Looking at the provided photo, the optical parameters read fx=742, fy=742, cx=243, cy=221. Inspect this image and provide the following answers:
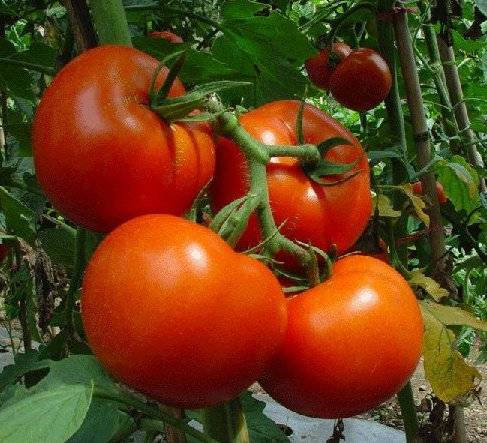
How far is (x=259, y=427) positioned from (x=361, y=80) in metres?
0.73

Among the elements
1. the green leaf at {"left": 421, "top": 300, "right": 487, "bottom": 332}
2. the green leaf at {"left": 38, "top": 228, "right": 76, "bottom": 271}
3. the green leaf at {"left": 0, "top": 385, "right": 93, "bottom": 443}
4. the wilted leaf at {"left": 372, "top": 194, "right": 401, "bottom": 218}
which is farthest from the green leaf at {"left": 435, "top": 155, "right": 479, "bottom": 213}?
the green leaf at {"left": 0, "top": 385, "right": 93, "bottom": 443}

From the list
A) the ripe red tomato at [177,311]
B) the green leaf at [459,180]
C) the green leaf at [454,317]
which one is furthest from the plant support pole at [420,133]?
the ripe red tomato at [177,311]

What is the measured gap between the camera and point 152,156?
0.50 m

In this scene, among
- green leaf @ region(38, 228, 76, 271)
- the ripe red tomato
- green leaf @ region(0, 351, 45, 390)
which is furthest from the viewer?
green leaf @ region(38, 228, 76, 271)

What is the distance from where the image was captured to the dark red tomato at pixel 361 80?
144cm

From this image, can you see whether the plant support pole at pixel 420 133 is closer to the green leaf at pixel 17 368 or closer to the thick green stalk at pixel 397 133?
the thick green stalk at pixel 397 133

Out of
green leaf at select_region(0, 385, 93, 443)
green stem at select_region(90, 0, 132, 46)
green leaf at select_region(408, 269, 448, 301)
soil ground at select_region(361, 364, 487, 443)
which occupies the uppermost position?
green stem at select_region(90, 0, 132, 46)

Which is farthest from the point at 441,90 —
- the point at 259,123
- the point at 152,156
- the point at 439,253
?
the point at 152,156

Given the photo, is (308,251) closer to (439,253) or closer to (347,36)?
(439,253)

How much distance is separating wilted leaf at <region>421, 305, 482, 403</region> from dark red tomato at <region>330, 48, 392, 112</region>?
2.46ft

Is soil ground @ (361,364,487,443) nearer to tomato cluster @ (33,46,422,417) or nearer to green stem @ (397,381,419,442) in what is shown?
green stem @ (397,381,419,442)

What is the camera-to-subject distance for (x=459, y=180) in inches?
44.3

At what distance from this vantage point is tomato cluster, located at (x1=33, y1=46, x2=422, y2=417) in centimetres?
47

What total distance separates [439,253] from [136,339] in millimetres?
734
